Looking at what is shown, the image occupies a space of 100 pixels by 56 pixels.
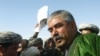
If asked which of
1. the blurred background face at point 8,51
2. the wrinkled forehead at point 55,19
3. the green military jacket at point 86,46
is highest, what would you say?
the wrinkled forehead at point 55,19

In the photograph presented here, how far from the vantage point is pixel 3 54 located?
12.8ft

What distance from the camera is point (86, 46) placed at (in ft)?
6.73

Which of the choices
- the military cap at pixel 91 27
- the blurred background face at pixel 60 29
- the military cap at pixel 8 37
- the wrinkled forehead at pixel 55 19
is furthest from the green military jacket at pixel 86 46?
the military cap at pixel 91 27

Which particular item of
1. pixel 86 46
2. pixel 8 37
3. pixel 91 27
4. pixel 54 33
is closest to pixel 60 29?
pixel 54 33

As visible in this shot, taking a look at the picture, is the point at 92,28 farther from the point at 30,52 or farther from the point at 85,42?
the point at 85,42

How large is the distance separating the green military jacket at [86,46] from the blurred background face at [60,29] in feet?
4.94

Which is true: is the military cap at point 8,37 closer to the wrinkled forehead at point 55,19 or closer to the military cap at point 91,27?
the wrinkled forehead at point 55,19

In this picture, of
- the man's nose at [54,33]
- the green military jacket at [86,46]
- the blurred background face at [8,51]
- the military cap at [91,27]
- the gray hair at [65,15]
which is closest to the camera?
the green military jacket at [86,46]

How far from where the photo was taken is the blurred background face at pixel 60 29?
3.69m

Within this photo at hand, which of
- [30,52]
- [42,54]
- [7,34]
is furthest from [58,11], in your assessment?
[42,54]

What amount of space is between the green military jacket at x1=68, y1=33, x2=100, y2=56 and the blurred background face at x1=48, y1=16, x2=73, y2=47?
150 cm

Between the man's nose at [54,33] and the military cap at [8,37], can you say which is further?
the military cap at [8,37]

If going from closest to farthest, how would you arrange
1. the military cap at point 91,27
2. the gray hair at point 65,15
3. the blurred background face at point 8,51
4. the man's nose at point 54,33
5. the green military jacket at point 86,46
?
the green military jacket at point 86,46 < the man's nose at point 54,33 < the blurred background face at point 8,51 < the gray hair at point 65,15 < the military cap at point 91,27

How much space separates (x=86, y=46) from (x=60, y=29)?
1.78 meters
